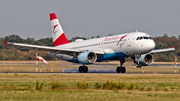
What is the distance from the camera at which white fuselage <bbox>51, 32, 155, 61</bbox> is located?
41.2 m

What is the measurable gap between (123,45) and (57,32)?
1651 centimetres

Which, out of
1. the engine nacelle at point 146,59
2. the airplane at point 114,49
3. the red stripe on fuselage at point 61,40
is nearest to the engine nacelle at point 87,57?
the airplane at point 114,49

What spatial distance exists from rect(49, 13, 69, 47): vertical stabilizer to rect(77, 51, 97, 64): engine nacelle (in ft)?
36.4

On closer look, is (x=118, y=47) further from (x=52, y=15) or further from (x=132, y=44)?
(x=52, y=15)

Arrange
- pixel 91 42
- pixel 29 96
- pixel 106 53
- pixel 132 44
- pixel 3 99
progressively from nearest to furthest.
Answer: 1. pixel 3 99
2. pixel 29 96
3. pixel 132 44
4. pixel 106 53
5. pixel 91 42

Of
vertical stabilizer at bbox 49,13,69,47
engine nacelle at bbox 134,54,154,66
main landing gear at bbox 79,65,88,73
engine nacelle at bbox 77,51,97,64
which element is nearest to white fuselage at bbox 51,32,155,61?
engine nacelle at bbox 77,51,97,64

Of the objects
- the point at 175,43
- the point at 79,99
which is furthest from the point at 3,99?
the point at 175,43

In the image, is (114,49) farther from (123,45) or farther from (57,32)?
(57,32)

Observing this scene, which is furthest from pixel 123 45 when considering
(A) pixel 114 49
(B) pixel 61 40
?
(B) pixel 61 40

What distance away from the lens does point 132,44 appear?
1649 inches

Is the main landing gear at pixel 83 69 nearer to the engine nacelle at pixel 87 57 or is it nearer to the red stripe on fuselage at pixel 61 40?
the engine nacelle at pixel 87 57

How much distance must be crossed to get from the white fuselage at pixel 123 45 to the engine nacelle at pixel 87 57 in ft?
4.65

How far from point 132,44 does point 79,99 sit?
25.7 meters

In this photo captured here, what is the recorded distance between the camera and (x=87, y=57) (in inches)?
1695
